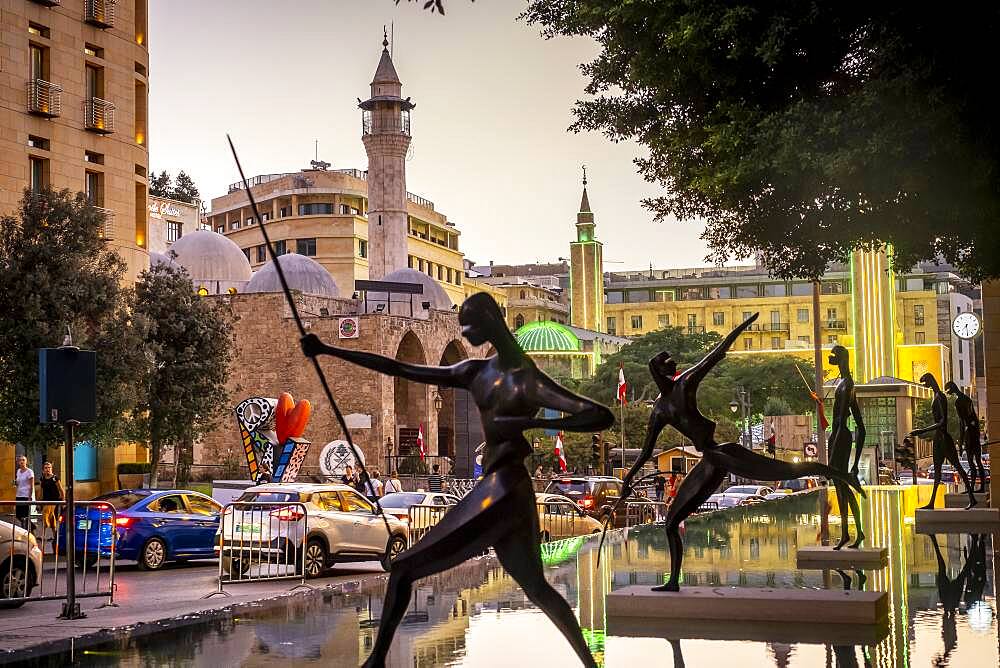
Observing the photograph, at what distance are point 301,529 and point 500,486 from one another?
1240 centimetres

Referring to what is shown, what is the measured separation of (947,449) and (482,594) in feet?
36.0

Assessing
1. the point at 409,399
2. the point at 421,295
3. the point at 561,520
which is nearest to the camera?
the point at 561,520

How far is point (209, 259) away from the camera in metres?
72.5

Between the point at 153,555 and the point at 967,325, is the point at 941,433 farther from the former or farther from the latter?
the point at 967,325

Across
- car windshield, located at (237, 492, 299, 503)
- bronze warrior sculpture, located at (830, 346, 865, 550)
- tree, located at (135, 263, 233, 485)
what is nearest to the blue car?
car windshield, located at (237, 492, 299, 503)

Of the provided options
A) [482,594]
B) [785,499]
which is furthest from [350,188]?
[482,594]

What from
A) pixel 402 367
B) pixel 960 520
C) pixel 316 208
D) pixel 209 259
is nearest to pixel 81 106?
pixel 960 520

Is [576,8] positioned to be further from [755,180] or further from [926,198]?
[926,198]

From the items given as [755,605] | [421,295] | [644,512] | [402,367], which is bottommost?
[644,512]

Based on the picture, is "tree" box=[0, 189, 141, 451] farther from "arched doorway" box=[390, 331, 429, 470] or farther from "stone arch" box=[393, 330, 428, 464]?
"stone arch" box=[393, 330, 428, 464]

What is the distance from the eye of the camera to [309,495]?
19844 millimetres

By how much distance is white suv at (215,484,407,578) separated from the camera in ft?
57.6

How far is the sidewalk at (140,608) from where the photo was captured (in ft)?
34.8

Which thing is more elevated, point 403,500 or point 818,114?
point 818,114
